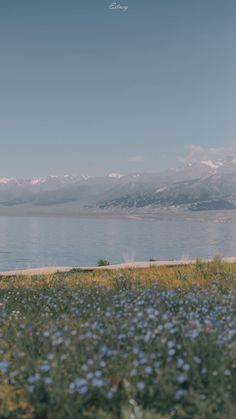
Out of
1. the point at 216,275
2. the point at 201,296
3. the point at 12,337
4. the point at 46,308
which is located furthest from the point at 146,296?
the point at 216,275

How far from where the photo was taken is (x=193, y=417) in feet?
18.7

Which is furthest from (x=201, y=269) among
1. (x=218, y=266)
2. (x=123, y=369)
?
(x=123, y=369)

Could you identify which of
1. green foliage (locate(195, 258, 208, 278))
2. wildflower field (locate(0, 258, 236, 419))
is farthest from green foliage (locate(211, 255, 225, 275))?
wildflower field (locate(0, 258, 236, 419))

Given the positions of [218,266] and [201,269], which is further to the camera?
[218,266]

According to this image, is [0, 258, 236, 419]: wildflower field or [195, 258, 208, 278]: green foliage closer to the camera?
[0, 258, 236, 419]: wildflower field

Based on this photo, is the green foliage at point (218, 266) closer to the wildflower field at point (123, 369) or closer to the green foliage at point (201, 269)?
the green foliage at point (201, 269)

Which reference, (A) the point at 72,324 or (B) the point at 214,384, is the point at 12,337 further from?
(B) the point at 214,384

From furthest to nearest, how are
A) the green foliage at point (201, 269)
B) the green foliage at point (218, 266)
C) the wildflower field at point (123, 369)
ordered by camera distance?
1. the green foliage at point (218, 266)
2. the green foliage at point (201, 269)
3. the wildflower field at point (123, 369)

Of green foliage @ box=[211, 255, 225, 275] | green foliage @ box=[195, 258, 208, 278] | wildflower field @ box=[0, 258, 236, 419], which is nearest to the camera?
wildflower field @ box=[0, 258, 236, 419]

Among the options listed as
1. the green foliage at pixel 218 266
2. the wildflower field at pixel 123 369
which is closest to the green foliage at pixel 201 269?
the green foliage at pixel 218 266

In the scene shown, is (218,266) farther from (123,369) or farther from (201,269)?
(123,369)

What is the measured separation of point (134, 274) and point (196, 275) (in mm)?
A: 1702

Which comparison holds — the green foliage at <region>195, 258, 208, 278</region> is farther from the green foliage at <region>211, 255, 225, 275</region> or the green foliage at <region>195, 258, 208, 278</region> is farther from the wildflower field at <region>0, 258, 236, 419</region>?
the wildflower field at <region>0, 258, 236, 419</region>

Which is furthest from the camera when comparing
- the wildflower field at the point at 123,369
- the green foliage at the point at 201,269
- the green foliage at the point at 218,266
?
the green foliage at the point at 218,266
